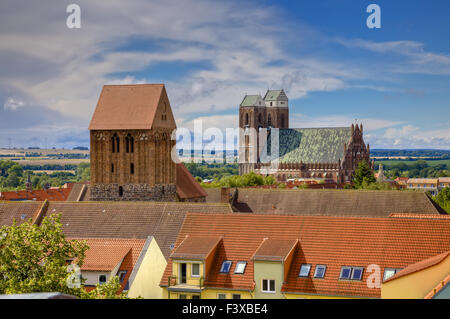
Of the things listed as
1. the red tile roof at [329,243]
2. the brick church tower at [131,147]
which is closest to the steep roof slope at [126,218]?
the red tile roof at [329,243]

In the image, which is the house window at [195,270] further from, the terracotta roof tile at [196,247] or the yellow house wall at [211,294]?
the yellow house wall at [211,294]

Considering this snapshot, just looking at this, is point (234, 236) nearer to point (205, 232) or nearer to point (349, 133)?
point (205, 232)

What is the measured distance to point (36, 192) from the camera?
114 m

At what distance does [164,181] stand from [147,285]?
117 feet

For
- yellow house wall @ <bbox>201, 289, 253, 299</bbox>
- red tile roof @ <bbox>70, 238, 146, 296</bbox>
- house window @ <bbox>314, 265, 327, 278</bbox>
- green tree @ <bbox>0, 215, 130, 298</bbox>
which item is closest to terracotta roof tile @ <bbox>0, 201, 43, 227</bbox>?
red tile roof @ <bbox>70, 238, 146, 296</bbox>

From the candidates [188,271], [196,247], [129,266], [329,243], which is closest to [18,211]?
[129,266]

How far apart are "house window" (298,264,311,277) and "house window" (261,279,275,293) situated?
130 cm

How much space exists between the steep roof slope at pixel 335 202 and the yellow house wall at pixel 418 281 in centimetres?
3445

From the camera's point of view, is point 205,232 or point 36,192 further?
point 36,192

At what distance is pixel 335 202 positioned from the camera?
65.2 meters

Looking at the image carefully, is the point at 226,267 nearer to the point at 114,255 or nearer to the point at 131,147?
the point at 114,255

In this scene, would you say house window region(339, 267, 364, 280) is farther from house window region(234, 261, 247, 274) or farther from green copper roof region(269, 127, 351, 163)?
green copper roof region(269, 127, 351, 163)
